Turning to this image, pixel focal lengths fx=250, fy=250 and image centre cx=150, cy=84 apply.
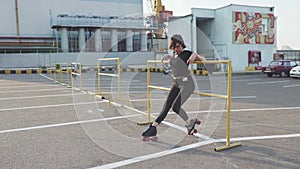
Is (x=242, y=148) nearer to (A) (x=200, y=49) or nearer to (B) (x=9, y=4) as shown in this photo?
(A) (x=200, y=49)

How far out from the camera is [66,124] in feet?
18.8

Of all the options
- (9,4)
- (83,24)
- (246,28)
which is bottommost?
(246,28)

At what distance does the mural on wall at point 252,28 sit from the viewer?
2438 cm

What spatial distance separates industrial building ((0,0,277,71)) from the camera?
24750mm

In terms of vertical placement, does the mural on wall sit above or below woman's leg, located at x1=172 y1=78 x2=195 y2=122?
above

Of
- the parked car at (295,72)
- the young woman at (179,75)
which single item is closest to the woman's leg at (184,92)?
the young woman at (179,75)

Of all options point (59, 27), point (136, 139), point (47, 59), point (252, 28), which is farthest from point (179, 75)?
point (59, 27)

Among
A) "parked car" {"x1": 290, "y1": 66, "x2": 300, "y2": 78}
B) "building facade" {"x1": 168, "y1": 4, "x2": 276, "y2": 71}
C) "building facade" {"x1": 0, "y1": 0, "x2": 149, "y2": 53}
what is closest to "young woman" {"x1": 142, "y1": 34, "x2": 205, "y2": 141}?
"parked car" {"x1": 290, "y1": 66, "x2": 300, "y2": 78}

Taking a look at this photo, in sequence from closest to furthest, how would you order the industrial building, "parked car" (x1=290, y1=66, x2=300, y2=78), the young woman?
the young woman < "parked car" (x1=290, y1=66, x2=300, y2=78) < the industrial building

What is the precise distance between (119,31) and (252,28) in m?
13.7

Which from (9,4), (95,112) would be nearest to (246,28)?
(95,112)

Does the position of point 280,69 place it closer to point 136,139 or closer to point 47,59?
point 136,139

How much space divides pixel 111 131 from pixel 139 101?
3.59 meters

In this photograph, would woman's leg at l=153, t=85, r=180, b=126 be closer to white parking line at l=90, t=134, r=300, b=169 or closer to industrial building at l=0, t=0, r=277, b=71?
white parking line at l=90, t=134, r=300, b=169
